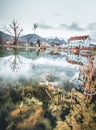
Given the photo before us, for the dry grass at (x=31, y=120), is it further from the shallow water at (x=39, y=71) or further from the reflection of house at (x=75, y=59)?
the reflection of house at (x=75, y=59)

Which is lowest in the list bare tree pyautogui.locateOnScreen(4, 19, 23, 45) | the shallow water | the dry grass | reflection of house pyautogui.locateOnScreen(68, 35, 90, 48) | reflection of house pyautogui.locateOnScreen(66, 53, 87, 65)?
the dry grass

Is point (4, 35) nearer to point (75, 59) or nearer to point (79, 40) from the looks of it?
point (79, 40)

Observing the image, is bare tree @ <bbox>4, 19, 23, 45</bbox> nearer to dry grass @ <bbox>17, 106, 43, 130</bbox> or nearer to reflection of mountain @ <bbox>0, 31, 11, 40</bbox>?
reflection of mountain @ <bbox>0, 31, 11, 40</bbox>

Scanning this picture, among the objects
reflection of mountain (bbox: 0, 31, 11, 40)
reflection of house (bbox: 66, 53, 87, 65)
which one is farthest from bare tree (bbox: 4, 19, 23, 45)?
reflection of house (bbox: 66, 53, 87, 65)

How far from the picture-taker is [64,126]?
2.52 meters

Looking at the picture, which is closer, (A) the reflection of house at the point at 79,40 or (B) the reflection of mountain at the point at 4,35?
(A) the reflection of house at the point at 79,40

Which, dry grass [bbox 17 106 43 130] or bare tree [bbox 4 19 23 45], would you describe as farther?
bare tree [bbox 4 19 23 45]

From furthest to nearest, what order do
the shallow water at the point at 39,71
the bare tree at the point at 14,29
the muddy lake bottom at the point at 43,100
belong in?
the bare tree at the point at 14,29 < the shallow water at the point at 39,71 < the muddy lake bottom at the point at 43,100

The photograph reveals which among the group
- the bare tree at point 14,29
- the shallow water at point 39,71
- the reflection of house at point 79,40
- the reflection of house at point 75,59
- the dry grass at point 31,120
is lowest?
the dry grass at point 31,120

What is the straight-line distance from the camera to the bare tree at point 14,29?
3.98 m

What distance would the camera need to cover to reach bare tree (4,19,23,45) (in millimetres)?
3977

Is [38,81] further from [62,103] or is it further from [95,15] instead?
[95,15]

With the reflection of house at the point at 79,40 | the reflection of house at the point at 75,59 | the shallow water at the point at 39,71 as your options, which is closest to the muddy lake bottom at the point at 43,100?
the shallow water at the point at 39,71

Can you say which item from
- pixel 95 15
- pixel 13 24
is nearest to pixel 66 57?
pixel 95 15
